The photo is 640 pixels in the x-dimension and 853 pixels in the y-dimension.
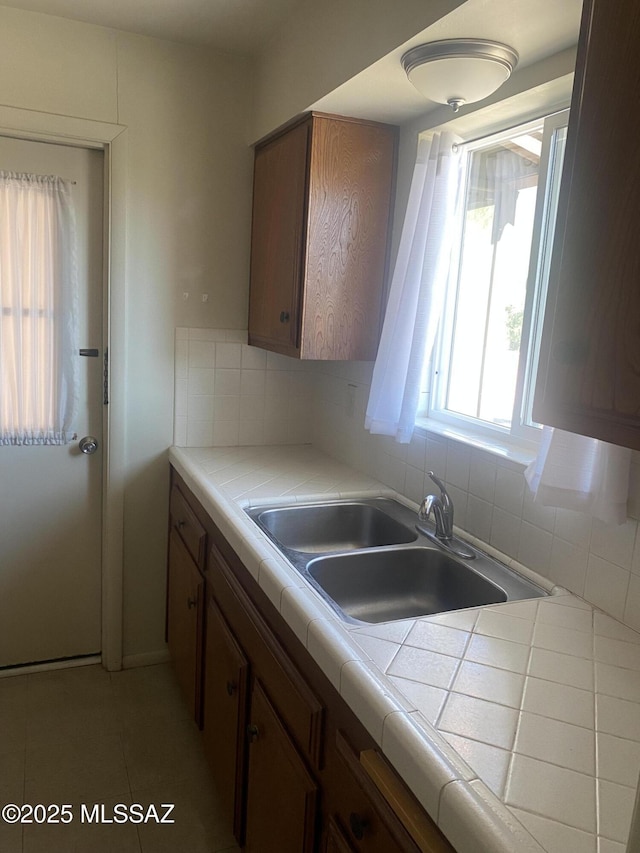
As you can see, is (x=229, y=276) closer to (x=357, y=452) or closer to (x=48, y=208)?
(x=48, y=208)

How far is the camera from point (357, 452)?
97.5 inches

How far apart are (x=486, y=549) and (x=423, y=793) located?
915 mm

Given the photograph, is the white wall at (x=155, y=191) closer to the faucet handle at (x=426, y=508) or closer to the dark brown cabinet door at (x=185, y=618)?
the dark brown cabinet door at (x=185, y=618)

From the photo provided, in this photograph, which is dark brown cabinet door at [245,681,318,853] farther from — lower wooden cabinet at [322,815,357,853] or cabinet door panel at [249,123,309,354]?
cabinet door panel at [249,123,309,354]

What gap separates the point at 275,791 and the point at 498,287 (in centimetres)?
145

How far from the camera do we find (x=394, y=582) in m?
1.74

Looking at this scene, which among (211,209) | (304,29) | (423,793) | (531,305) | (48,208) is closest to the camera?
(423,793)

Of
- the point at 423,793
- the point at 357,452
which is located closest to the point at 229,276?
the point at 357,452

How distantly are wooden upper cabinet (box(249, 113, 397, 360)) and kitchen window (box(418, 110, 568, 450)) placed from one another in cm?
28

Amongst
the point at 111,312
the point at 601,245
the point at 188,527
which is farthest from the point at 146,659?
the point at 601,245

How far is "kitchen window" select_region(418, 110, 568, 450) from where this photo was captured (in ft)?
5.51

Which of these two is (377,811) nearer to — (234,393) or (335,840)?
(335,840)

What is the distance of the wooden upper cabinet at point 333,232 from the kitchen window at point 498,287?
0.28 metres

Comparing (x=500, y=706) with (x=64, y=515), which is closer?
(x=500, y=706)
